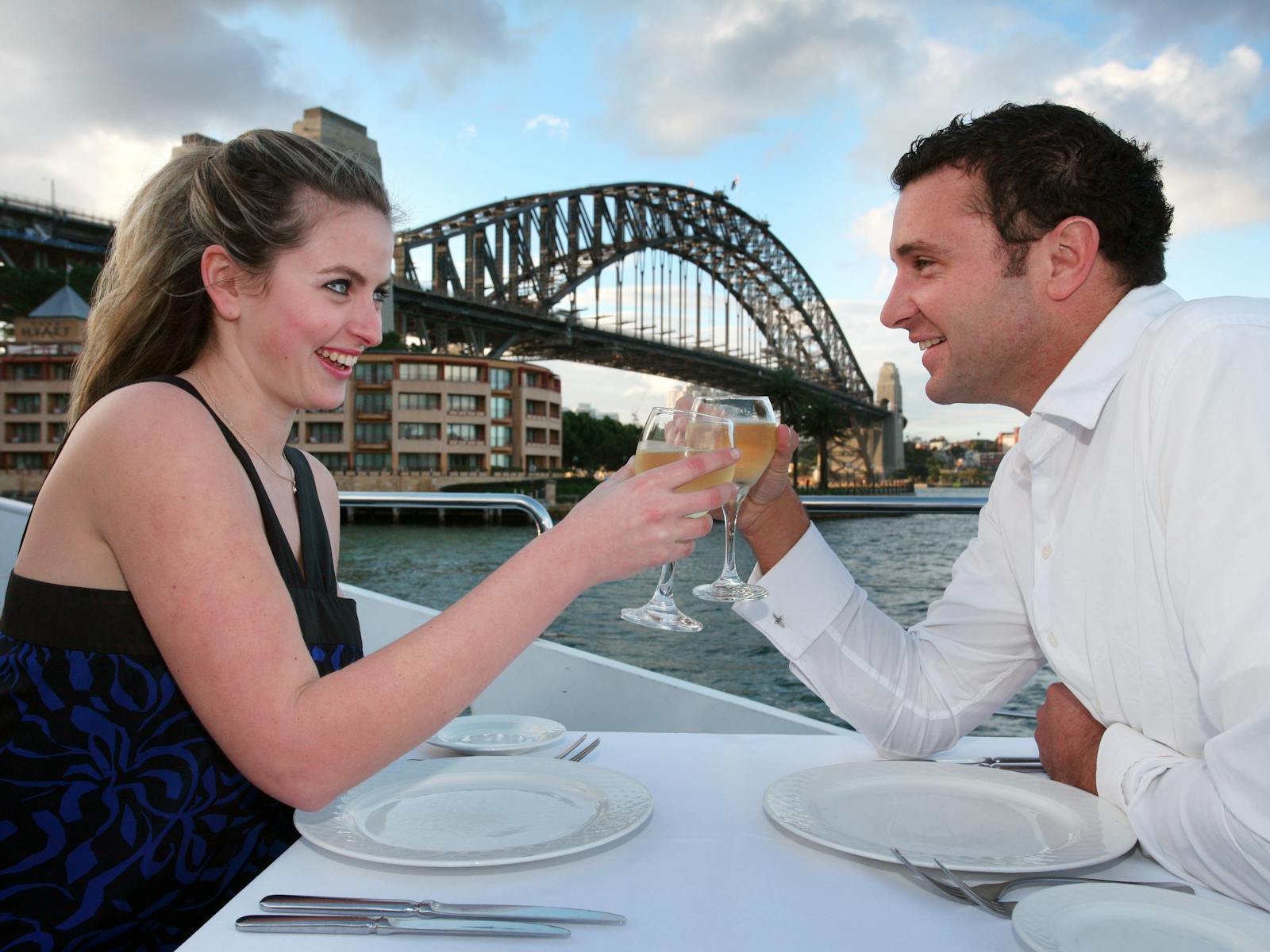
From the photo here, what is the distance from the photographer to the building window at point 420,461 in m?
35.2

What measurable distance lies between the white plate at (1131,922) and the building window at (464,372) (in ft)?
119

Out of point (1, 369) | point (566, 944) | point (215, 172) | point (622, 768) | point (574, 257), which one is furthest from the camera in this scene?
point (574, 257)

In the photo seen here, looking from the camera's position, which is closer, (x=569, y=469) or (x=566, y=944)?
(x=566, y=944)

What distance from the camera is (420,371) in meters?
35.4

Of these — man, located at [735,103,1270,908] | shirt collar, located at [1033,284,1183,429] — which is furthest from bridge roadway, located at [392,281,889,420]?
shirt collar, located at [1033,284,1183,429]

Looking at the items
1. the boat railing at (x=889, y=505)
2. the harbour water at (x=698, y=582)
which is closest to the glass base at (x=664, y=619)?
the harbour water at (x=698, y=582)

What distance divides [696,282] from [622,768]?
46.9m

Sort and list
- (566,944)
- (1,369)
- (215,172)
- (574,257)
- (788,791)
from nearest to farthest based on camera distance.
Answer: (566,944), (788,791), (215,172), (1,369), (574,257)

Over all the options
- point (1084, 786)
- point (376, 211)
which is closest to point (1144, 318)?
point (1084, 786)

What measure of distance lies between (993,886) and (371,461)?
36.2m

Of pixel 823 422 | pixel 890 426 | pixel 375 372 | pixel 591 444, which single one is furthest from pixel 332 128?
pixel 890 426

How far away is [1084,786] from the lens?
2.86 ft

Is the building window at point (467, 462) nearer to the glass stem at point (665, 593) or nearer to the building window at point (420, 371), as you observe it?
the building window at point (420, 371)

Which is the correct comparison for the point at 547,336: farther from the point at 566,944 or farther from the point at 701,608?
the point at 566,944
